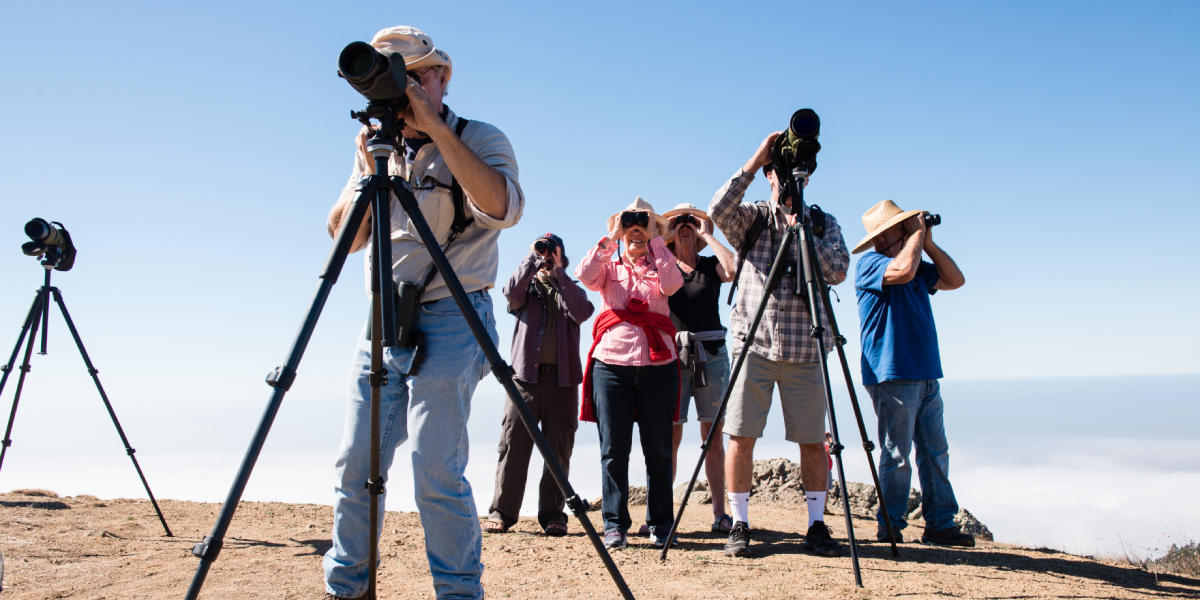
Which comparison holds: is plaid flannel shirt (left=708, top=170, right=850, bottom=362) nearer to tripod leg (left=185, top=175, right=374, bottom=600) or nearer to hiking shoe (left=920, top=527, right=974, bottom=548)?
hiking shoe (left=920, top=527, right=974, bottom=548)

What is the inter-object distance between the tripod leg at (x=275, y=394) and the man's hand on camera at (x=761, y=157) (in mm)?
2675

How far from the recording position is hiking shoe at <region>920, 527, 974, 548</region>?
4.79 meters

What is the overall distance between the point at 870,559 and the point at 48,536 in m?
5.55

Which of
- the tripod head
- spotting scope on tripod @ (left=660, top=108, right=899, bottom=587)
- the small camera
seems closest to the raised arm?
spotting scope on tripod @ (left=660, top=108, right=899, bottom=587)

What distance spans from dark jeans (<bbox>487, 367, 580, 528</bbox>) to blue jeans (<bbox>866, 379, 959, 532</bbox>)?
7.02ft

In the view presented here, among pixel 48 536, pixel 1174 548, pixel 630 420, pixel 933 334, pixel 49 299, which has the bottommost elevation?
pixel 1174 548

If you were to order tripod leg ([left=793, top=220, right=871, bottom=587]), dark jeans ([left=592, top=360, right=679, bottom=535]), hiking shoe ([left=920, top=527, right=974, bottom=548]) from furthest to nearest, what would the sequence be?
hiking shoe ([left=920, top=527, right=974, bottom=548]) < dark jeans ([left=592, top=360, right=679, bottom=535]) < tripod leg ([left=793, top=220, right=871, bottom=587])

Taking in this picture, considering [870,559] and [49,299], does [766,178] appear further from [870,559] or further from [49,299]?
[49,299]

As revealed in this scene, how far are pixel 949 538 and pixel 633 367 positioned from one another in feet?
7.84

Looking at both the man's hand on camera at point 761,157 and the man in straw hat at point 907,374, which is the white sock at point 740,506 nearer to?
the man in straw hat at point 907,374

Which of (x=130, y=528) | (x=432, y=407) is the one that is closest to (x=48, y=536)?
(x=130, y=528)

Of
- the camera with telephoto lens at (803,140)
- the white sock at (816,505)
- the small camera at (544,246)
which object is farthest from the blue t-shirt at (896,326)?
the small camera at (544,246)

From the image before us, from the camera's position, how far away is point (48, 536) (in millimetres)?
5211

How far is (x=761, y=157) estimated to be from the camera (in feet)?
13.7
